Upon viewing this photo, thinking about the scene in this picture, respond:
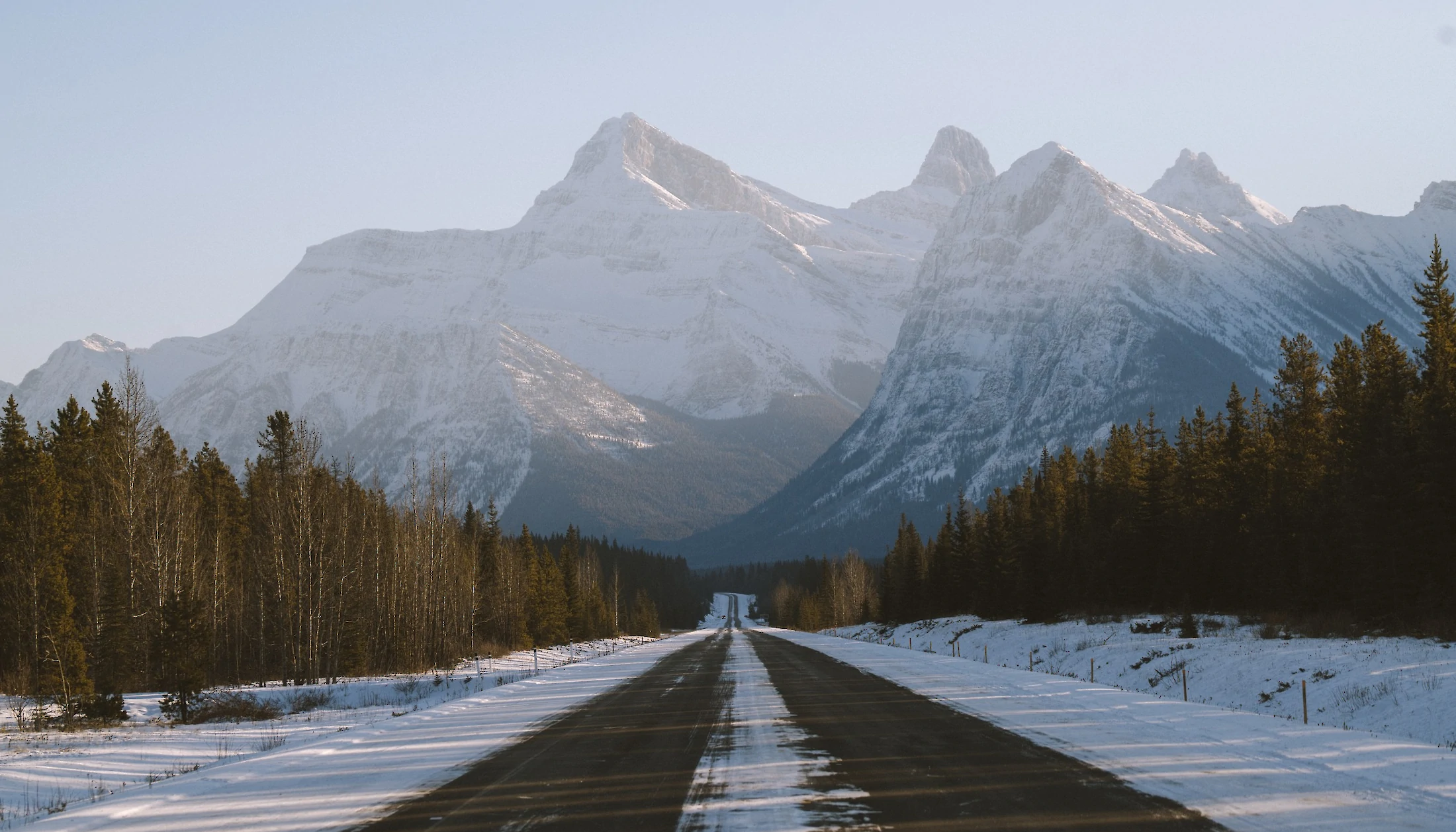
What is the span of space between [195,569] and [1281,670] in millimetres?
40150

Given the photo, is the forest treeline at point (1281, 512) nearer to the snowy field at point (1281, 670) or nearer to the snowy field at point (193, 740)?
the snowy field at point (1281, 670)

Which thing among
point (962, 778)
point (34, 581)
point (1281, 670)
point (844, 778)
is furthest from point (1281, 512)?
point (34, 581)

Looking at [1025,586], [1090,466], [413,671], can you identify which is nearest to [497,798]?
[413,671]

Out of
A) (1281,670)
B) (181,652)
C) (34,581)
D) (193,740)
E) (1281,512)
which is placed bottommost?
(1281,670)

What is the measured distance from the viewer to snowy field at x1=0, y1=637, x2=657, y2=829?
51.1 feet

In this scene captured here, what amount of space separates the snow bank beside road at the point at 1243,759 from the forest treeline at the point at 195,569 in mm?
21680

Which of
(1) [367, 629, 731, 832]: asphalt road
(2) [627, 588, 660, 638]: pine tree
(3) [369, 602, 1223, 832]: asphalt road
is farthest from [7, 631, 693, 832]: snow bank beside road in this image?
(2) [627, 588, 660, 638]: pine tree

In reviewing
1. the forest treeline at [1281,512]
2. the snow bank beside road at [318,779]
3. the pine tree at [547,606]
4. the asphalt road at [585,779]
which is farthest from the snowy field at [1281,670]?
the pine tree at [547,606]

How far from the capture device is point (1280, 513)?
4756 centimetres

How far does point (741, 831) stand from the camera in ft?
37.6

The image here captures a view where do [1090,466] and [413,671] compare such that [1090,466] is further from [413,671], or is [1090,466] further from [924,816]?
[924,816]

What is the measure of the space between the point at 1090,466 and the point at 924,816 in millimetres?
71403

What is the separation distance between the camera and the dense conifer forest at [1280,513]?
3672 centimetres

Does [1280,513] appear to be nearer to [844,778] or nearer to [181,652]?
[844,778]
